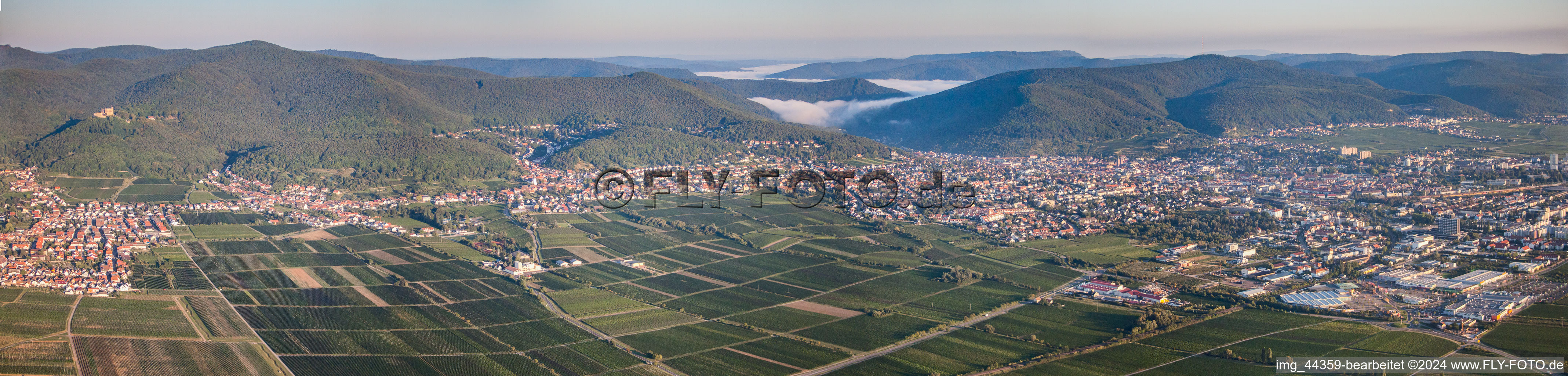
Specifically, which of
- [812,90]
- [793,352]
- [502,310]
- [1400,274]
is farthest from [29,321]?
[812,90]

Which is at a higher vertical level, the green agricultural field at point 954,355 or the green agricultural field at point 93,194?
the green agricultural field at point 93,194

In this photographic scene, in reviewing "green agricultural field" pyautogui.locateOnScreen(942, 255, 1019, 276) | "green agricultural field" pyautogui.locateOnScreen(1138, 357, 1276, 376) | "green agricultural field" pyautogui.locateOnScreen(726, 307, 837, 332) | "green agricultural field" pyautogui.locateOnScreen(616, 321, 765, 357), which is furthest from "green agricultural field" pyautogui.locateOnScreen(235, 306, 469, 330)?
"green agricultural field" pyautogui.locateOnScreen(1138, 357, 1276, 376)

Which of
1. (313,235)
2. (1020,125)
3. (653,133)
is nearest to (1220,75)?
(1020,125)

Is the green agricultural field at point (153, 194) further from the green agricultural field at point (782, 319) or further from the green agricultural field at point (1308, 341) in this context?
the green agricultural field at point (1308, 341)

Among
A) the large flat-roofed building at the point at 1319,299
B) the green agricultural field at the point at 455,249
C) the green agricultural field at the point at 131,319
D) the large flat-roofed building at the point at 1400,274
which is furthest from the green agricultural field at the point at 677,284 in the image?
the large flat-roofed building at the point at 1400,274

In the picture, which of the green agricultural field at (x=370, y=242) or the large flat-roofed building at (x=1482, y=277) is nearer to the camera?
the large flat-roofed building at (x=1482, y=277)

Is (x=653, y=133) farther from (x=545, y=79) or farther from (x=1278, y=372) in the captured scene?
(x=1278, y=372)

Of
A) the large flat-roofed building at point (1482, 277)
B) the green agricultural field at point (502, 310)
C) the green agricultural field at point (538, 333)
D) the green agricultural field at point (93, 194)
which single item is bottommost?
the green agricultural field at point (538, 333)
